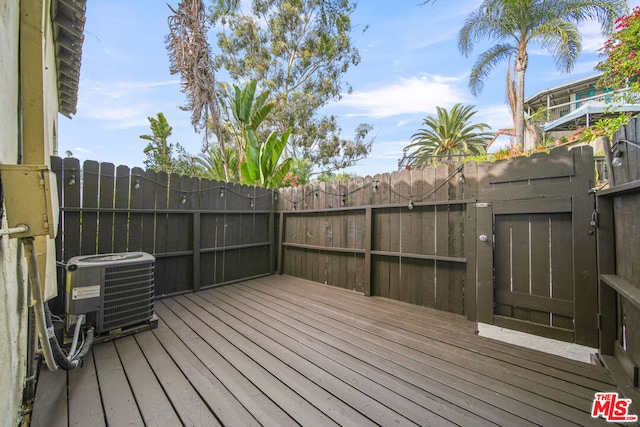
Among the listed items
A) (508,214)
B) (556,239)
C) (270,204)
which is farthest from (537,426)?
(270,204)

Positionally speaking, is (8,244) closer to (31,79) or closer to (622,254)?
(31,79)

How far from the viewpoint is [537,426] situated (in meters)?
1.44

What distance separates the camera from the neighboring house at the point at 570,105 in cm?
1011

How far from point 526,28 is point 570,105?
798 cm

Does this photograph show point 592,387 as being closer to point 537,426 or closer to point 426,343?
point 537,426

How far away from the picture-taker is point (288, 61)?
12852 millimetres

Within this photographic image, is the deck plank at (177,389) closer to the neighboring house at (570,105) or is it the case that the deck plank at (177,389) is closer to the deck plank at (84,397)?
the deck plank at (84,397)

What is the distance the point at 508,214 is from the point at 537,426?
6.21ft

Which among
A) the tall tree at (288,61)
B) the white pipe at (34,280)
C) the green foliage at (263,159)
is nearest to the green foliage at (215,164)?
the tall tree at (288,61)

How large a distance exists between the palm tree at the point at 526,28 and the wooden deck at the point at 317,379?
1044 cm

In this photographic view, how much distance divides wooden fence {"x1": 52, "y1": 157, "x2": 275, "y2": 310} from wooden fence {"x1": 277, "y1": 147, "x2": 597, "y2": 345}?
1603 millimetres

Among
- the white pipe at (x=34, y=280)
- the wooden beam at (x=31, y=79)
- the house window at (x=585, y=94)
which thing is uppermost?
the house window at (x=585, y=94)

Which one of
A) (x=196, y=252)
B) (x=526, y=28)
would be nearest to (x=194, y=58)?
(x=196, y=252)

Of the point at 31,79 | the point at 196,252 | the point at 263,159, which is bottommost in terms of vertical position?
the point at 196,252
